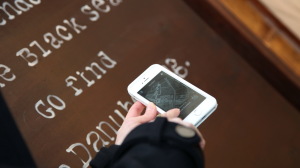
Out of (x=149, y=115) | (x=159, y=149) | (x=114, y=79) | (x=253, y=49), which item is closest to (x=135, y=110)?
(x=149, y=115)

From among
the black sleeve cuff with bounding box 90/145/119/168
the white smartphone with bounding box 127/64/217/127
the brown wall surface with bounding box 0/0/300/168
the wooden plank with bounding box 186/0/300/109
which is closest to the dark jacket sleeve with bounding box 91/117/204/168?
the black sleeve cuff with bounding box 90/145/119/168

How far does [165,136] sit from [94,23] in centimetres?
55

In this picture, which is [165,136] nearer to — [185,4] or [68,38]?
[68,38]

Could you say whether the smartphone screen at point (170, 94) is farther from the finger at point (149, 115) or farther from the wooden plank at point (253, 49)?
the wooden plank at point (253, 49)

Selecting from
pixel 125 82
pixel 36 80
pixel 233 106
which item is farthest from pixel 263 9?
pixel 36 80

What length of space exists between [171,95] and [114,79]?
0.77ft

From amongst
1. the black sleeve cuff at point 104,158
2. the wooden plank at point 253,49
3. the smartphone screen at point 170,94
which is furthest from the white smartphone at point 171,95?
the wooden plank at point 253,49

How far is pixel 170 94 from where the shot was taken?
759 mm

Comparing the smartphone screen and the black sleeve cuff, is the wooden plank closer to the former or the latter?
the smartphone screen

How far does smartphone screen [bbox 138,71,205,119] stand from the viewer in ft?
2.42

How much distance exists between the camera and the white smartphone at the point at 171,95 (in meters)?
0.73

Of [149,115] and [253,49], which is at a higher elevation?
[149,115]

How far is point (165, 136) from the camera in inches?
20.8

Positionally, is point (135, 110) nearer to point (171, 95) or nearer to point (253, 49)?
point (171, 95)
